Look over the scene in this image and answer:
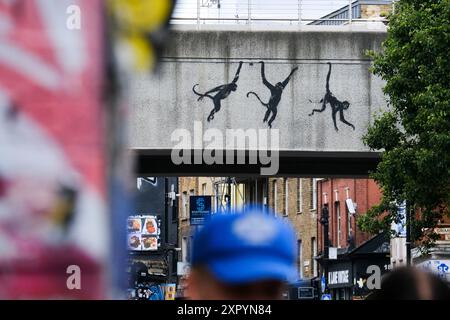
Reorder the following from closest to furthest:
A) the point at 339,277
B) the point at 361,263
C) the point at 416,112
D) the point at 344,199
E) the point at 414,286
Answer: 1. the point at 414,286
2. the point at 416,112
3. the point at 361,263
4. the point at 344,199
5. the point at 339,277

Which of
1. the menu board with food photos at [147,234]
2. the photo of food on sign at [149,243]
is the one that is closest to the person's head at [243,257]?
the menu board with food photos at [147,234]

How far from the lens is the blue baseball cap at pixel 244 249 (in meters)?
3.12

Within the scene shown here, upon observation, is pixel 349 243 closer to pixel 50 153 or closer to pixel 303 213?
pixel 303 213

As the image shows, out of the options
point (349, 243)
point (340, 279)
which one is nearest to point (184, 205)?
point (340, 279)

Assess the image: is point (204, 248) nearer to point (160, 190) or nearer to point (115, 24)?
point (115, 24)

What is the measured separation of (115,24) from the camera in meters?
2.69

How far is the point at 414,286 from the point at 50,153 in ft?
4.92

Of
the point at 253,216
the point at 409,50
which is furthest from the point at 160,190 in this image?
the point at 253,216

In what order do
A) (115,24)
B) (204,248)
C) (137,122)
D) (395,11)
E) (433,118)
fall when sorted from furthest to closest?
(137,122) → (395,11) → (433,118) → (204,248) → (115,24)

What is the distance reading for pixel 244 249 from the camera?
3129 mm

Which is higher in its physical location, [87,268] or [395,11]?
[395,11]

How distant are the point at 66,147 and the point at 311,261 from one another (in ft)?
241

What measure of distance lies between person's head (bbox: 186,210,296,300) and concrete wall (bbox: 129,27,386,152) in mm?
32612

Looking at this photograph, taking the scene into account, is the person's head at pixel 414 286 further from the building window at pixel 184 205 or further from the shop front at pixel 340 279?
the building window at pixel 184 205
